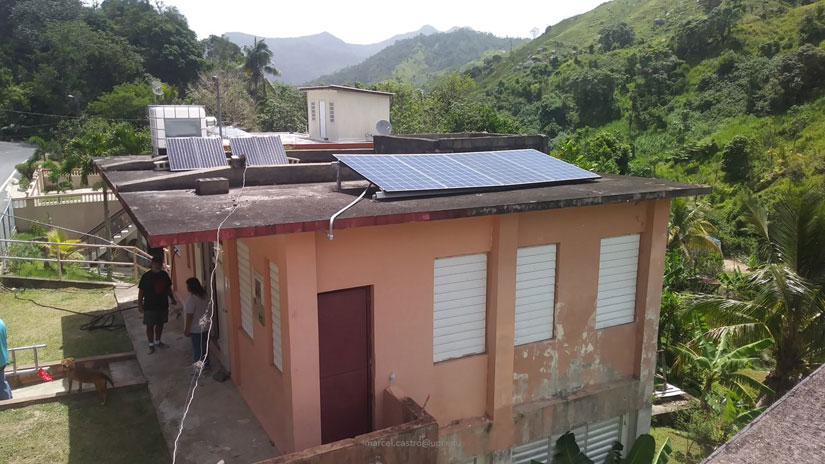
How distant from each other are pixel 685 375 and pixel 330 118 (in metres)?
22.3

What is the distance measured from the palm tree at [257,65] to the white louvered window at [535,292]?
222 ft

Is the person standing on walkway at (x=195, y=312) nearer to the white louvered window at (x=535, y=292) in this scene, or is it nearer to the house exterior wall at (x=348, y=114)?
the white louvered window at (x=535, y=292)

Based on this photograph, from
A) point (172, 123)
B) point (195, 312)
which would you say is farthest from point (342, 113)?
point (195, 312)

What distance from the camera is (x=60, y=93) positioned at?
194ft

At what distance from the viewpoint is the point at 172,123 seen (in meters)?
18.2

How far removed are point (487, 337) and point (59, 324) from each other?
999cm

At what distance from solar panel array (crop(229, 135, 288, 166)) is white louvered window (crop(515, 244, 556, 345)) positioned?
6.33 meters

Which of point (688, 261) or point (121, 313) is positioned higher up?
point (121, 313)

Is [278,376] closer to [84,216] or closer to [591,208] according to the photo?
[591,208]

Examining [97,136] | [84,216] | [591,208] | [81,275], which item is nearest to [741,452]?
[591,208]

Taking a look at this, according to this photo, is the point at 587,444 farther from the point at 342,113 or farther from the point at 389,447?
the point at 342,113

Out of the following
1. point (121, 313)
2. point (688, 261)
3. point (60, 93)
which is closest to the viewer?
point (121, 313)

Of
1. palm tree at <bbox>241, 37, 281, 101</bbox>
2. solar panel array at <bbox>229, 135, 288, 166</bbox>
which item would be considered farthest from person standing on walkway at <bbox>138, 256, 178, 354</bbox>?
palm tree at <bbox>241, 37, 281, 101</bbox>

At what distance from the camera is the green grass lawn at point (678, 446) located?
43.3 ft
